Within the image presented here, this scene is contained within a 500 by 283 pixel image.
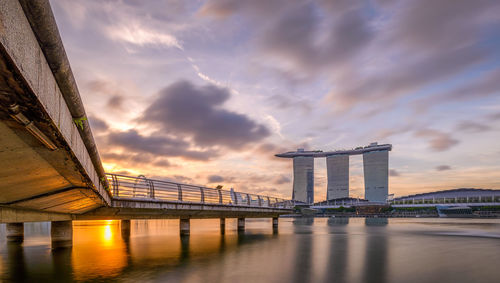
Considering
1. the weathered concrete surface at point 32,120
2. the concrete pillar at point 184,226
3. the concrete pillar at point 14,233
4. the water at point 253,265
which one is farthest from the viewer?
the concrete pillar at point 184,226

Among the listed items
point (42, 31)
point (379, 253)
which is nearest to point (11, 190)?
point (42, 31)

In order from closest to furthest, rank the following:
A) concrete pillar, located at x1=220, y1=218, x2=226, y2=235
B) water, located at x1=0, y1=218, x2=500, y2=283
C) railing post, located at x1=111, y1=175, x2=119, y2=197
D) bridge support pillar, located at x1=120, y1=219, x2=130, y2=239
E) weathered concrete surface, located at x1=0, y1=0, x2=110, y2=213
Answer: weathered concrete surface, located at x1=0, y1=0, x2=110, y2=213
water, located at x1=0, y1=218, x2=500, y2=283
railing post, located at x1=111, y1=175, x2=119, y2=197
bridge support pillar, located at x1=120, y1=219, x2=130, y2=239
concrete pillar, located at x1=220, y1=218, x2=226, y2=235

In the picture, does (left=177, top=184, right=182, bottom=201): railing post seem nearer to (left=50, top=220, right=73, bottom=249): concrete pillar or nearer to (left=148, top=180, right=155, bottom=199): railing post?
(left=148, top=180, right=155, bottom=199): railing post

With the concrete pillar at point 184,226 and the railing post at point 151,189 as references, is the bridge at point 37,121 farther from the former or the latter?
the concrete pillar at point 184,226

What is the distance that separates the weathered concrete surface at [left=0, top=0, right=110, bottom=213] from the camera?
19.2ft

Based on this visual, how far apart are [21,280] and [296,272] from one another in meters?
16.6

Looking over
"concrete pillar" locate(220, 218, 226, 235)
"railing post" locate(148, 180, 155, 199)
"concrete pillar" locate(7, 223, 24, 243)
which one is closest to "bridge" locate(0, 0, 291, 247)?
"railing post" locate(148, 180, 155, 199)

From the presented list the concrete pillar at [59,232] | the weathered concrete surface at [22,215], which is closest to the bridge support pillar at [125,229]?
the concrete pillar at [59,232]

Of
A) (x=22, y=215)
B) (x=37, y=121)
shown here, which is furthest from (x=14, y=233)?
(x=37, y=121)

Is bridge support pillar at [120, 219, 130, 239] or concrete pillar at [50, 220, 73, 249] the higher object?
concrete pillar at [50, 220, 73, 249]

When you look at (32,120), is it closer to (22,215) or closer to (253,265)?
(22,215)

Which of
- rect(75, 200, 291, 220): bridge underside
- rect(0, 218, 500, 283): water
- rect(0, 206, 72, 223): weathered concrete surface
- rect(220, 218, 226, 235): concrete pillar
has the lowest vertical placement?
rect(220, 218, 226, 235): concrete pillar

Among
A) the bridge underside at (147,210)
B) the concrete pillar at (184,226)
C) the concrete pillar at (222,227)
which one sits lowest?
the concrete pillar at (222,227)

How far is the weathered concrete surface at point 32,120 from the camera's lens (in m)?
5.87
